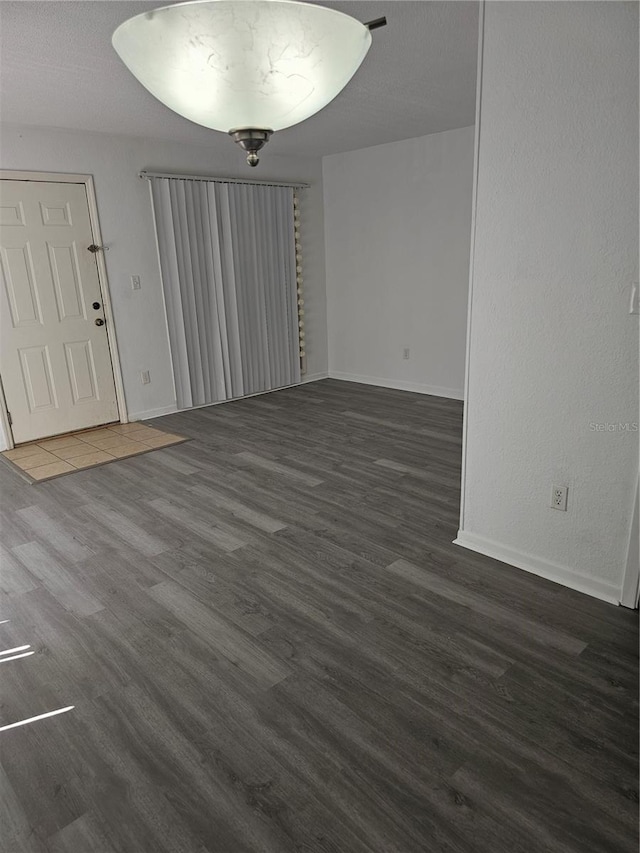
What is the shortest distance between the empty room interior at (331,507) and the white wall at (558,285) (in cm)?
1

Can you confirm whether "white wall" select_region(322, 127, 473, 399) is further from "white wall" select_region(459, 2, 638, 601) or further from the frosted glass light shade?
the frosted glass light shade

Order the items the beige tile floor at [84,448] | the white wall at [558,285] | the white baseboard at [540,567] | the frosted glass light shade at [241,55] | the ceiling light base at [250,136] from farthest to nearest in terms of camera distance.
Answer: the beige tile floor at [84,448], the white baseboard at [540,567], the white wall at [558,285], the ceiling light base at [250,136], the frosted glass light shade at [241,55]

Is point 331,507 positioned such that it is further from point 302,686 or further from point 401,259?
point 401,259

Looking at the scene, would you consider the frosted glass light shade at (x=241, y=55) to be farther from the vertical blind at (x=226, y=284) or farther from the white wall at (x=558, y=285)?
the vertical blind at (x=226, y=284)

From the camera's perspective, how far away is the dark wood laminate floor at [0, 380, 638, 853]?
141 cm

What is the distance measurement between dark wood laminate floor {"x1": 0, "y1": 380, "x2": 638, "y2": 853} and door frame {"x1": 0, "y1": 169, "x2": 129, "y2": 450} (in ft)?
4.36

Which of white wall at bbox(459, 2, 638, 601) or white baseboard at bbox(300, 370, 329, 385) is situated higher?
white wall at bbox(459, 2, 638, 601)

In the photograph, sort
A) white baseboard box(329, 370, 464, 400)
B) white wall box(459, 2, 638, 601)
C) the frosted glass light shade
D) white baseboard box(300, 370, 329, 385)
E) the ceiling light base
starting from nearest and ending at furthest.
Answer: the frosted glass light shade < the ceiling light base < white wall box(459, 2, 638, 601) < white baseboard box(329, 370, 464, 400) < white baseboard box(300, 370, 329, 385)

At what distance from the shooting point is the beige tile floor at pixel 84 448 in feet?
12.9

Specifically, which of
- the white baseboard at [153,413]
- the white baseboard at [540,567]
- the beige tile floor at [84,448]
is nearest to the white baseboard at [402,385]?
the white baseboard at [153,413]

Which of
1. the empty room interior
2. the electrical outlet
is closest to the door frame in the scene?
the empty room interior

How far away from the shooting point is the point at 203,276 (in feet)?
16.9

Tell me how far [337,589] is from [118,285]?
3.44 metres

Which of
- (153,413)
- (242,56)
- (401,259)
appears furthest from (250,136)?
(401,259)
